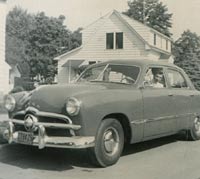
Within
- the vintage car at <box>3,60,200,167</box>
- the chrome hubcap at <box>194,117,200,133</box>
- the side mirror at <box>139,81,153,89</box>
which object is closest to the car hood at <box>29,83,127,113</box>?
the vintage car at <box>3,60,200,167</box>

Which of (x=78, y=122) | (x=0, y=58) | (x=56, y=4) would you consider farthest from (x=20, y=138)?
(x=0, y=58)

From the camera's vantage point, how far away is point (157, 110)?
8156mm

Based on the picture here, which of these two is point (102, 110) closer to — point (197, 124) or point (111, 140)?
point (111, 140)

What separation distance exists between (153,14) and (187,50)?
29.6 ft

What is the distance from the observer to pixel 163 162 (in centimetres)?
748

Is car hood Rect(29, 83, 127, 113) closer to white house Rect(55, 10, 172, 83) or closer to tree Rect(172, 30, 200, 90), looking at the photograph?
white house Rect(55, 10, 172, 83)

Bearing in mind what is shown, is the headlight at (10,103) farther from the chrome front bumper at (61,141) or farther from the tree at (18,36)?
the tree at (18,36)

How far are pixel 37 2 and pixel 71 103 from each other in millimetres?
12478

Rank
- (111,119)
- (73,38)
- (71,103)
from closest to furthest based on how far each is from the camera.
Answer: (71,103)
(111,119)
(73,38)

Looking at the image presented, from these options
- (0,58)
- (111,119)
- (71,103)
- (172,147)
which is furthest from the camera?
(0,58)

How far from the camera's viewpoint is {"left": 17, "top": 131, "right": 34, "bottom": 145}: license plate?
682cm

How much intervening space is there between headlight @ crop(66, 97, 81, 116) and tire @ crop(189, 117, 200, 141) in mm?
3751

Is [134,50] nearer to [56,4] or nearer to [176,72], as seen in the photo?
[56,4]

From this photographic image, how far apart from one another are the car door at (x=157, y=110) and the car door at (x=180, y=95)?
192 millimetres
